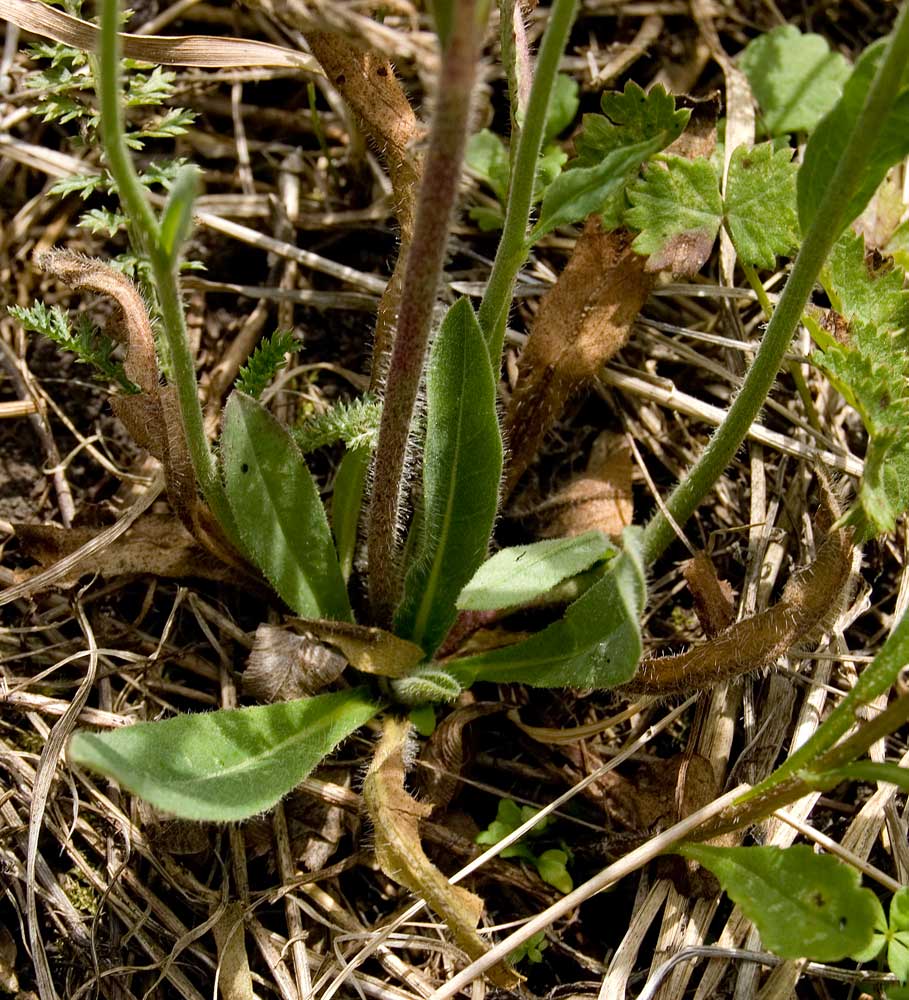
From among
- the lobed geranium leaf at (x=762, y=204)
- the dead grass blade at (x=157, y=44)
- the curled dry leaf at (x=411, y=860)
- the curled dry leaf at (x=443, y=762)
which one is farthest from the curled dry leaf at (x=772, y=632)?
the dead grass blade at (x=157, y=44)

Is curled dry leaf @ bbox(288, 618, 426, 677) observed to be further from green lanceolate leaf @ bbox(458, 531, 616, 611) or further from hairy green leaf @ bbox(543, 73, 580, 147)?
hairy green leaf @ bbox(543, 73, 580, 147)

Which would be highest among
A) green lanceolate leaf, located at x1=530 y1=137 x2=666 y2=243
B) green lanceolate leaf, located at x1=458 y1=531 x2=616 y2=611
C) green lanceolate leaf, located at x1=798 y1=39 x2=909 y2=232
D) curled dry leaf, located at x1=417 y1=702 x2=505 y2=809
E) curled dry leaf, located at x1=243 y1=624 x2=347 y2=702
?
green lanceolate leaf, located at x1=798 y1=39 x2=909 y2=232

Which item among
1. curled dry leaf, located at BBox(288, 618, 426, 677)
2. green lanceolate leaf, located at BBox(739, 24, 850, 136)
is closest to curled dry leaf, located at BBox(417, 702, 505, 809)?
curled dry leaf, located at BBox(288, 618, 426, 677)

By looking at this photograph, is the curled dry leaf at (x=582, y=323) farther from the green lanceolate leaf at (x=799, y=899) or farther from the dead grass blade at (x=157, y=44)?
the green lanceolate leaf at (x=799, y=899)

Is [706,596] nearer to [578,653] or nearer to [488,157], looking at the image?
[578,653]

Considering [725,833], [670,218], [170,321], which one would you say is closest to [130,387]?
[170,321]

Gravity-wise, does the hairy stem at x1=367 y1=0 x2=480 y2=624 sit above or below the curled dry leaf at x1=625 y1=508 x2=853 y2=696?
above

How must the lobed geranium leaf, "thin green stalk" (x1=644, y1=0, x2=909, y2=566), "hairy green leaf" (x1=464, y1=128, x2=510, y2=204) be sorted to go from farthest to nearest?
"hairy green leaf" (x1=464, y1=128, x2=510, y2=204) → the lobed geranium leaf → "thin green stalk" (x1=644, y1=0, x2=909, y2=566)

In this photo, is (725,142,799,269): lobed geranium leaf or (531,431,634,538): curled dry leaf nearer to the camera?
(725,142,799,269): lobed geranium leaf

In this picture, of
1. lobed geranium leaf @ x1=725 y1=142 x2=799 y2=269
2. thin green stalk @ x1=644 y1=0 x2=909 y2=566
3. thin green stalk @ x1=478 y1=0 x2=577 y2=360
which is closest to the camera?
thin green stalk @ x1=644 y1=0 x2=909 y2=566
